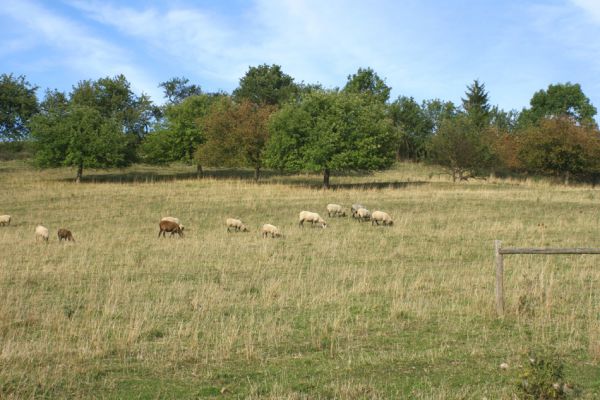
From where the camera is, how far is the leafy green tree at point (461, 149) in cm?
5553

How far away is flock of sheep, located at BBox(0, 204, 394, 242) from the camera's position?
77.4ft

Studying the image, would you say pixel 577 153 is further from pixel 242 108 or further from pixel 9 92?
pixel 9 92

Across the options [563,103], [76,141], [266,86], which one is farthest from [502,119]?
[76,141]

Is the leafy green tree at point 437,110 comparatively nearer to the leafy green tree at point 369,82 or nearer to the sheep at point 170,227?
the leafy green tree at point 369,82

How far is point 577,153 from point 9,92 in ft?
194

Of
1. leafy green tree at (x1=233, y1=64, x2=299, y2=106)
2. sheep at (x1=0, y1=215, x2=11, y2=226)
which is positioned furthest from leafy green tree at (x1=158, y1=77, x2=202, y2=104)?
sheep at (x1=0, y1=215, x2=11, y2=226)

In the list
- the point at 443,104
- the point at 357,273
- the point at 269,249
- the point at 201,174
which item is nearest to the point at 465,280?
the point at 357,273

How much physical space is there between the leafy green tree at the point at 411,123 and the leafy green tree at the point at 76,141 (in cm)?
4711

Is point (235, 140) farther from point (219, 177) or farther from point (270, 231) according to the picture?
point (270, 231)

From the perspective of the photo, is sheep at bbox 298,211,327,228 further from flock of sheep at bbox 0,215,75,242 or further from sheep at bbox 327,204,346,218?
flock of sheep at bbox 0,215,75,242

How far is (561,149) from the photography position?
54250 millimetres

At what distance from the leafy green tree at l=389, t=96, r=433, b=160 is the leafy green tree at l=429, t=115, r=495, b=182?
2848cm

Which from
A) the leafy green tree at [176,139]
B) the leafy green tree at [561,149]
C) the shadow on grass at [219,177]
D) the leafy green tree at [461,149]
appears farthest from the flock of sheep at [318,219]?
the leafy green tree at [561,149]

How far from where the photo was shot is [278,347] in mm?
9102
